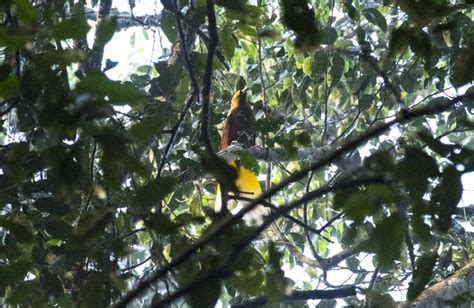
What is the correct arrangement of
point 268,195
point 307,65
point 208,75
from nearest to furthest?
point 268,195 → point 208,75 → point 307,65

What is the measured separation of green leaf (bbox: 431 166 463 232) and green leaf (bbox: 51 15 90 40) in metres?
0.38

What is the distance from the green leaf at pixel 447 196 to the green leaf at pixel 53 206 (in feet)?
2.96

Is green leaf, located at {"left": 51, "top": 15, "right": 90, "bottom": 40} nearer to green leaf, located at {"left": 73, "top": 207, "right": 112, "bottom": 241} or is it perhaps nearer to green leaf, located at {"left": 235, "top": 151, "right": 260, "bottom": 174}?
green leaf, located at {"left": 73, "top": 207, "right": 112, "bottom": 241}

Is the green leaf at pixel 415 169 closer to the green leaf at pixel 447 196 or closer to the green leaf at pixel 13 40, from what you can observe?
the green leaf at pixel 447 196

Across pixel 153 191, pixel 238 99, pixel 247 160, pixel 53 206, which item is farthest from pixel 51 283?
pixel 238 99

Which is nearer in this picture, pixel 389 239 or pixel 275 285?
pixel 389 239

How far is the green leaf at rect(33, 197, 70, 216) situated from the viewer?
1.66 m

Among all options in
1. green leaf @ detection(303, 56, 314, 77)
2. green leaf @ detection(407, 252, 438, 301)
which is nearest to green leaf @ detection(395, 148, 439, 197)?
green leaf @ detection(407, 252, 438, 301)

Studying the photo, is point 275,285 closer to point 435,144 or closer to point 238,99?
point 435,144

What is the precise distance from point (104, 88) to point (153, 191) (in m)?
0.12

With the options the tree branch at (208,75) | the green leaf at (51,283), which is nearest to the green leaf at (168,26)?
the green leaf at (51,283)

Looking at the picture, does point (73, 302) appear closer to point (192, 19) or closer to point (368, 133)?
point (192, 19)

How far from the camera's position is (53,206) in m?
1.66

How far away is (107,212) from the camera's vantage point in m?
0.97
